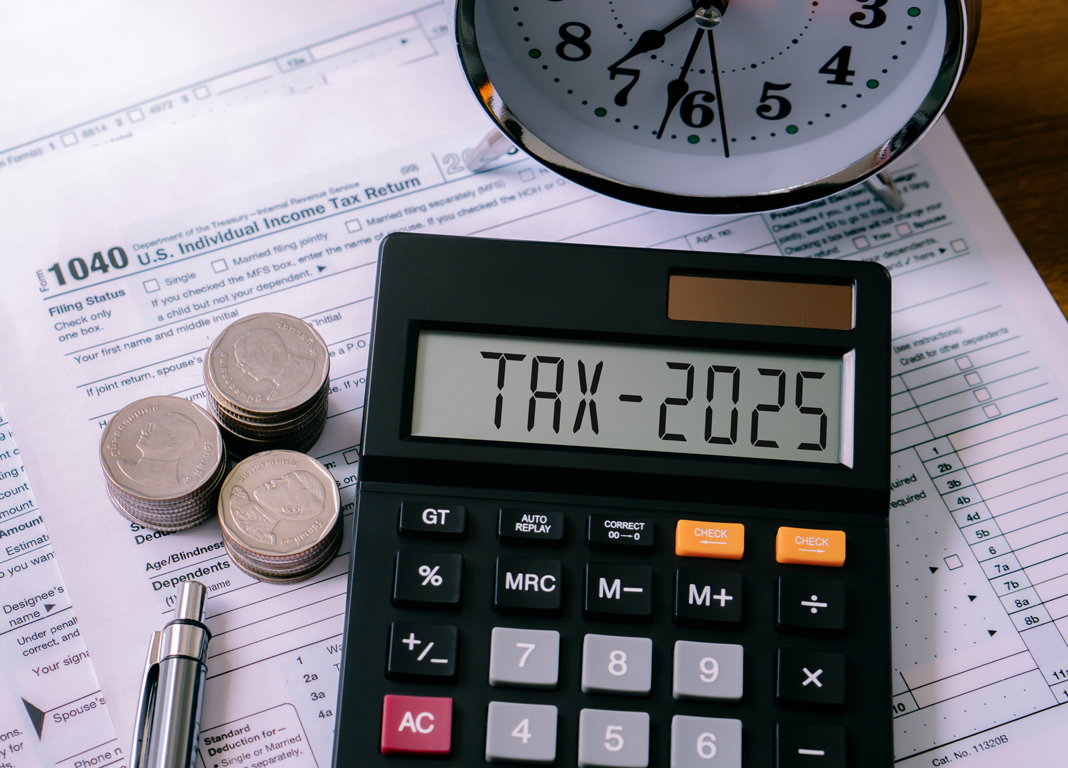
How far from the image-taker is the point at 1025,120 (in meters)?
0.66

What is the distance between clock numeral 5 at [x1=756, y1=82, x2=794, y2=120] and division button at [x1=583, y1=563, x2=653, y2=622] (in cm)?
27

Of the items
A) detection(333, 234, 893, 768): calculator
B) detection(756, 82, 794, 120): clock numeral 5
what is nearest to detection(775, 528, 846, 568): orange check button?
detection(333, 234, 893, 768): calculator

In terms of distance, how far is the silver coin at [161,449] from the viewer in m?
0.51

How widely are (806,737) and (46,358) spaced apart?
491 millimetres

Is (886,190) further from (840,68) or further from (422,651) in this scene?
(422,651)

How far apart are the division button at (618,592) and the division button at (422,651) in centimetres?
7

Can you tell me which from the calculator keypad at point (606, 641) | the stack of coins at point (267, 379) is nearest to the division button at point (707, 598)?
the calculator keypad at point (606, 641)

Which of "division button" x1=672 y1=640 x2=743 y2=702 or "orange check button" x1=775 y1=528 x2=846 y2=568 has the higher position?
"orange check button" x1=775 y1=528 x2=846 y2=568

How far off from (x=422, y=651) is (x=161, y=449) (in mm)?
190

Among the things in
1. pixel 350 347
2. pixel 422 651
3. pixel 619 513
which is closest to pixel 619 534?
pixel 619 513

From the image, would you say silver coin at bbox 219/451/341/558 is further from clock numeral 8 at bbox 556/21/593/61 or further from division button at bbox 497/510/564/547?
clock numeral 8 at bbox 556/21/593/61

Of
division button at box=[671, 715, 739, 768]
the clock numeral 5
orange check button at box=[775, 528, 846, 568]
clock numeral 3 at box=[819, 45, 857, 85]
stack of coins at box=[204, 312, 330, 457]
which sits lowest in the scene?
division button at box=[671, 715, 739, 768]

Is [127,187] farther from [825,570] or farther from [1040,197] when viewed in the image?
[1040,197]

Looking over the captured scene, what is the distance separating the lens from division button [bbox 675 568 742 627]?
0.48m
